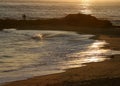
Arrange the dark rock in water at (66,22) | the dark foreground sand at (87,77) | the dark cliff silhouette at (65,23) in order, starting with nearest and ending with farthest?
the dark foreground sand at (87,77), the dark cliff silhouette at (65,23), the dark rock in water at (66,22)

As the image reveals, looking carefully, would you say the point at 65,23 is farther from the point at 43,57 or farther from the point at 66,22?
the point at 43,57

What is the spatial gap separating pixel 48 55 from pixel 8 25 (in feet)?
81.9

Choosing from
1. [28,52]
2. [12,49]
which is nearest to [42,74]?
[28,52]

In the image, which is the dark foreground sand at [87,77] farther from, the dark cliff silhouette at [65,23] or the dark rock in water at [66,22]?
the dark rock in water at [66,22]

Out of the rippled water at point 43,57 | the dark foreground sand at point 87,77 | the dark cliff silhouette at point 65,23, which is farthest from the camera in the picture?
the dark cliff silhouette at point 65,23

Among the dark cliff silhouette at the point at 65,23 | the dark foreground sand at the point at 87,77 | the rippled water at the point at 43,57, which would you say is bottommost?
the dark cliff silhouette at the point at 65,23

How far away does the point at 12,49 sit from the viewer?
1096 inches

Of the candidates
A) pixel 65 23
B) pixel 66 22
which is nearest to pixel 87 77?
pixel 65 23

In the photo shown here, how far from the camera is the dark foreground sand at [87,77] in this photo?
14022 millimetres

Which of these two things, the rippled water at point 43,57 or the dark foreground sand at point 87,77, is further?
the rippled water at point 43,57

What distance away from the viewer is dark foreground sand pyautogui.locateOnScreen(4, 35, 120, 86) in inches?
552

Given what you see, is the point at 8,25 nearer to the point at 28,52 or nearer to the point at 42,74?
the point at 28,52

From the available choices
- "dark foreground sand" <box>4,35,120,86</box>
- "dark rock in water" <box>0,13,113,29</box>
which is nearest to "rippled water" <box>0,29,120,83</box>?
"dark foreground sand" <box>4,35,120,86</box>

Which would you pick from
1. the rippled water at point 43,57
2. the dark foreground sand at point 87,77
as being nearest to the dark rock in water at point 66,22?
the rippled water at point 43,57
